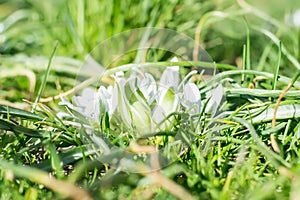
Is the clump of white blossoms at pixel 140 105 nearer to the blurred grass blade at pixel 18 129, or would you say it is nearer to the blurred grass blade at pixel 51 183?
the blurred grass blade at pixel 18 129

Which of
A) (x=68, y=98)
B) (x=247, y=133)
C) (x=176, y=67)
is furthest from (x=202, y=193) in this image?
(x=68, y=98)

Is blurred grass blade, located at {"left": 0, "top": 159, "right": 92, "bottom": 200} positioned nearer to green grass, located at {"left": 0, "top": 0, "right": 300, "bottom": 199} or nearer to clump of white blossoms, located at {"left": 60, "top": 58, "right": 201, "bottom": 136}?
green grass, located at {"left": 0, "top": 0, "right": 300, "bottom": 199}

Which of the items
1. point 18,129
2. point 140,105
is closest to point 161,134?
point 140,105

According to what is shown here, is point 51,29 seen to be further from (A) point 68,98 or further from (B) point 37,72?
(A) point 68,98

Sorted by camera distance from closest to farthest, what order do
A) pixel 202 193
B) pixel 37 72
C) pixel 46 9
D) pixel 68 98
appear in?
1. pixel 202 193
2. pixel 68 98
3. pixel 37 72
4. pixel 46 9

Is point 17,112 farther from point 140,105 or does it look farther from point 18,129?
point 140,105

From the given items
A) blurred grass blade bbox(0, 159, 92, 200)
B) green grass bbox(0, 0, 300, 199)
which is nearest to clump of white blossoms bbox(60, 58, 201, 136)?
green grass bbox(0, 0, 300, 199)

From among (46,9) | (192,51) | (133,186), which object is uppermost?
(46,9)
